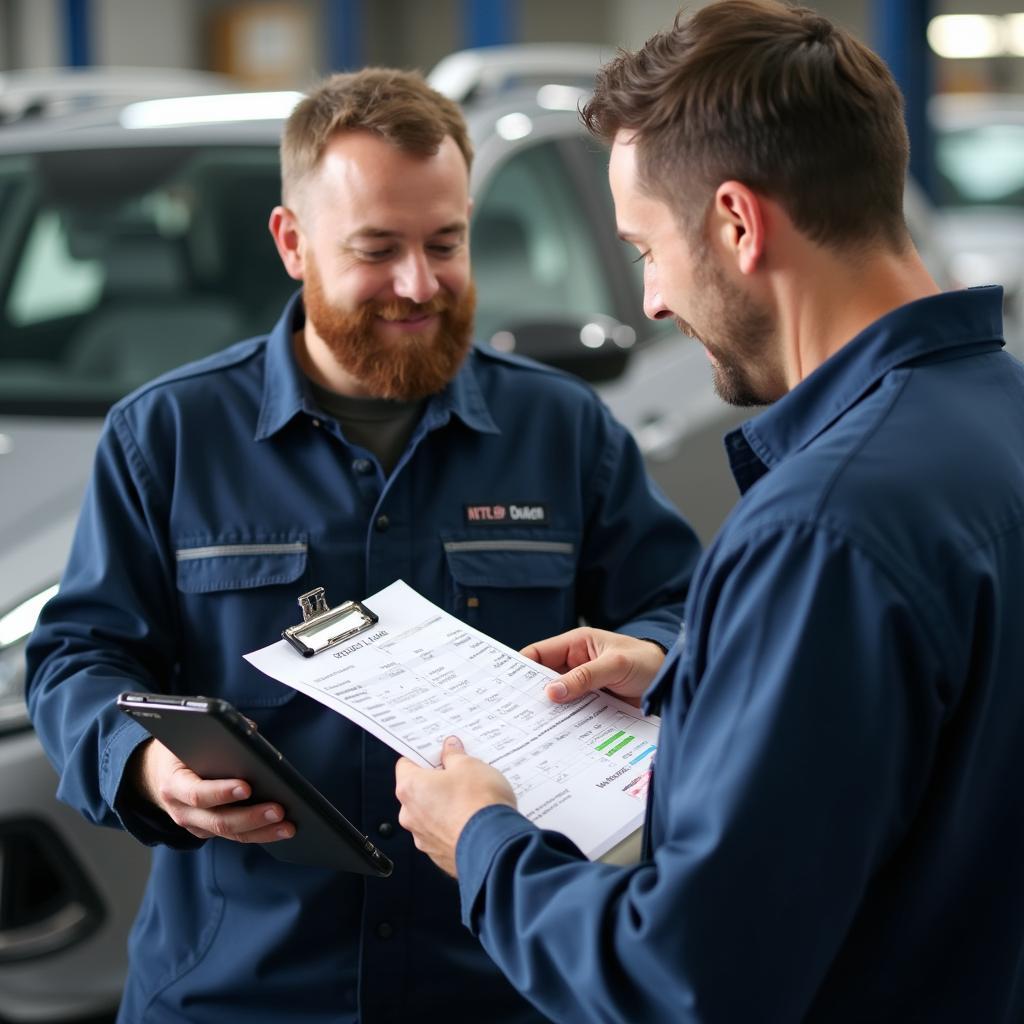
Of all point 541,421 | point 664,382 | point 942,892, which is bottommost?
point 664,382

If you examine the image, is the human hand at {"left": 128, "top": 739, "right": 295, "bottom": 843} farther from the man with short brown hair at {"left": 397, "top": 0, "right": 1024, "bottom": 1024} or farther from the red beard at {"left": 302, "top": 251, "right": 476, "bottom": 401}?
the red beard at {"left": 302, "top": 251, "right": 476, "bottom": 401}

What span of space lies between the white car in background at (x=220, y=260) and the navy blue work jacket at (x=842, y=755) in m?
1.68

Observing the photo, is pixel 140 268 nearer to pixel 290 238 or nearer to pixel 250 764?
pixel 290 238

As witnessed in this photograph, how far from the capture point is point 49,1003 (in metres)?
2.47

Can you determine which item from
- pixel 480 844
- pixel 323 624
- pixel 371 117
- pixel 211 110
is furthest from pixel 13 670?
pixel 211 110

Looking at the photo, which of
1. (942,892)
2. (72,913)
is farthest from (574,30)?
(942,892)

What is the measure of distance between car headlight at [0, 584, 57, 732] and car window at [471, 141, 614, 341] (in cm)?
140

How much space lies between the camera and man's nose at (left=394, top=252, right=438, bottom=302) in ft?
6.23

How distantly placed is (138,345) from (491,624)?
1700mm

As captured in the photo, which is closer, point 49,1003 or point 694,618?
point 694,618

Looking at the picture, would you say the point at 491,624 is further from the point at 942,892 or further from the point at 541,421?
the point at 942,892

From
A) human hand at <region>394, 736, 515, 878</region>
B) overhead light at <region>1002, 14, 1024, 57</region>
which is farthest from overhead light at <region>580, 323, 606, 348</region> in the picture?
overhead light at <region>1002, 14, 1024, 57</region>

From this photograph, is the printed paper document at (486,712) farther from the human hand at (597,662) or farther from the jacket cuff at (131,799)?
the jacket cuff at (131,799)

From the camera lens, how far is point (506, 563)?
74.4 inches
